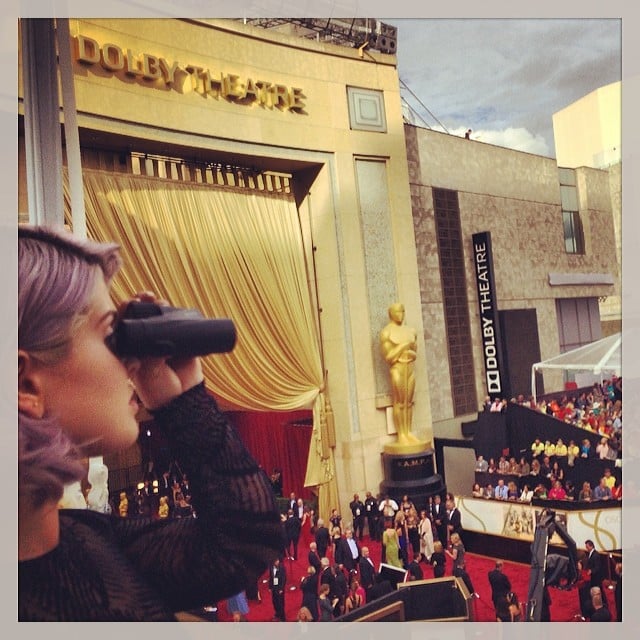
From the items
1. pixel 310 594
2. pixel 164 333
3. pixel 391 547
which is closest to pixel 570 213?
pixel 391 547

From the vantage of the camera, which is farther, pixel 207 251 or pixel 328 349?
pixel 328 349

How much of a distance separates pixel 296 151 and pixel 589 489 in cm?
482

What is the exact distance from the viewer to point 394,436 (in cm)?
880

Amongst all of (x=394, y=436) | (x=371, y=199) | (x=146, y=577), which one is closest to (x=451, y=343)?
(x=394, y=436)

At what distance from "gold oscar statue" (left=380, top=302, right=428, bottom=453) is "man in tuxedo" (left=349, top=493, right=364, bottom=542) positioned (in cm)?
73

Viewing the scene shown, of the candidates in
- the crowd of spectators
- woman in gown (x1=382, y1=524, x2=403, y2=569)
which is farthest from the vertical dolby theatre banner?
woman in gown (x1=382, y1=524, x2=403, y2=569)

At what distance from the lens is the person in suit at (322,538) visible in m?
7.68

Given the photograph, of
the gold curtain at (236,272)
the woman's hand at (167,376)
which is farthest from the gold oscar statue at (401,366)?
the woman's hand at (167,376)

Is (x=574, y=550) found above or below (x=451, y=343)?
below

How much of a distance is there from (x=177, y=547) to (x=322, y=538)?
104 inches

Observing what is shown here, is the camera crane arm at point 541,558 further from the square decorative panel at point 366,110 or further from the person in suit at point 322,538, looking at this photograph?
the square decorative panel at point 366,110

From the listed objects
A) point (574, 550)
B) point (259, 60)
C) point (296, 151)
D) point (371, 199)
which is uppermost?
point (259, 60)

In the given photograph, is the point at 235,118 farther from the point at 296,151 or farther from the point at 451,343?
the point at 451,343

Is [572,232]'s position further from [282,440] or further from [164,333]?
[164,333]
